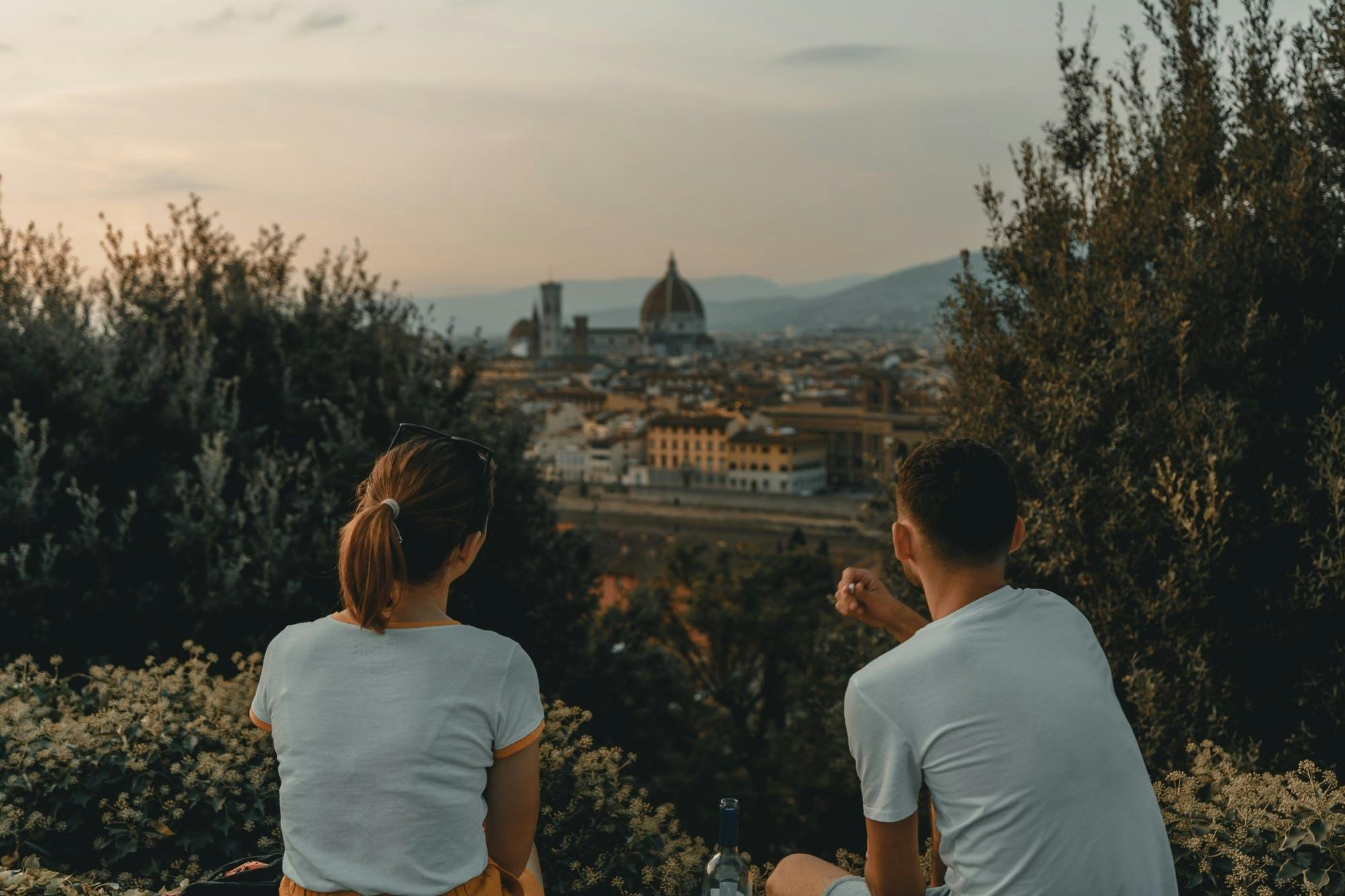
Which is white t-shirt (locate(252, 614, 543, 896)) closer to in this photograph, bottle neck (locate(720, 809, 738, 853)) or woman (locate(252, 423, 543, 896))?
woman (locate(252, 423, 543, 896))

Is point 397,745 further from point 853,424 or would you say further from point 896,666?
point 853,424

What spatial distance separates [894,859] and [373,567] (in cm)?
91

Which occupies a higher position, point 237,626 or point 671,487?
point 237,626

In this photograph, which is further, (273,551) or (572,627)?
(572,627)

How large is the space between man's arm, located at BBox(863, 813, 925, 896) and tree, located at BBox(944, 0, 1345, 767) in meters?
3.00

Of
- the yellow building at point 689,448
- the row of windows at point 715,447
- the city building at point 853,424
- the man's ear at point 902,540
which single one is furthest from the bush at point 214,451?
the row of windows at point 715,447

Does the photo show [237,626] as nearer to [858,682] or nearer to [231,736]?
[231,736]

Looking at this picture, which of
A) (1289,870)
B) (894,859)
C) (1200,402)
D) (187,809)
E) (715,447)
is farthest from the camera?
(715,447)

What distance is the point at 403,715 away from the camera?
1.72 m

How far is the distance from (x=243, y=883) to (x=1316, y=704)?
394 cm

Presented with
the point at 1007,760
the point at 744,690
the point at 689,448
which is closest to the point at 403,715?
the point at 1007,760

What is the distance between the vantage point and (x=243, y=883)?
2059 mm

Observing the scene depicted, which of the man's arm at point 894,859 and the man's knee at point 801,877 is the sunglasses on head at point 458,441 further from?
the man's knee at point 801,877

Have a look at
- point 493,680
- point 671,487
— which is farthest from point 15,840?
point 671,487
